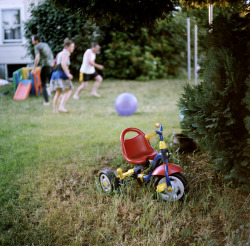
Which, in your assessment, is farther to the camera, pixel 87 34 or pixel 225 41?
pixel 87 34

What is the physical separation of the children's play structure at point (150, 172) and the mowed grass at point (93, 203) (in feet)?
0.33

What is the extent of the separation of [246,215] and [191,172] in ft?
3.08

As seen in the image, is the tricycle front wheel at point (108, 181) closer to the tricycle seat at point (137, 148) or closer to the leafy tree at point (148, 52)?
the tricycle seat at point (137, 148)

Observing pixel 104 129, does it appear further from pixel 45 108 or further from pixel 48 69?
pixel 48 69

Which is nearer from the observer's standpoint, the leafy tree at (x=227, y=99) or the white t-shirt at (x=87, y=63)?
the leafy tree at (x=227, y=99)

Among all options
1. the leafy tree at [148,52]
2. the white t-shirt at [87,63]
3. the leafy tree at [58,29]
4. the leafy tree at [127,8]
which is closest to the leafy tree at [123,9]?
the leafy tree at [127,8]

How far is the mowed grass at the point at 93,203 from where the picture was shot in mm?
2955

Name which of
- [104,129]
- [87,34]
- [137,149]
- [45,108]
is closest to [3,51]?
[87,34]

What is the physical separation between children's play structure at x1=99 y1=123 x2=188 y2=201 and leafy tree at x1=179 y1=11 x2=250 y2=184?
0.40m

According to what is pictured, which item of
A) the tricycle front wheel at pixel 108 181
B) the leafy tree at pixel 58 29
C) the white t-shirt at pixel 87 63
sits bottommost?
the tricycle front wheel at pixel 108 181

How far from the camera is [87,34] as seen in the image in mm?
14570

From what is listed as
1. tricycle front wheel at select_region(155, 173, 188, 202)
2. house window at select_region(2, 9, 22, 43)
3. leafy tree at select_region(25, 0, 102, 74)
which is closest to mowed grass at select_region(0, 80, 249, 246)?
tricycle front wheel at select_region(155, 173, 188, 202)

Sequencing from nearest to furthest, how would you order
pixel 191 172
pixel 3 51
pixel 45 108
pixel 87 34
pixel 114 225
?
pixel 114 225
pixel 191 172
pixel 45 108
pixel 87 34
pixel 3 51

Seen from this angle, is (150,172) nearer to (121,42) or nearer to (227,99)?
(227,99)
